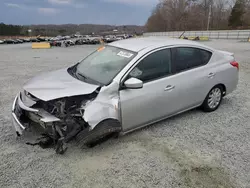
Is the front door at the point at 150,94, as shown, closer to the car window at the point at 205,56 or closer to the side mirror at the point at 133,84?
the side mirror at the point at 133,84

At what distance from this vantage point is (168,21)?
75000mm

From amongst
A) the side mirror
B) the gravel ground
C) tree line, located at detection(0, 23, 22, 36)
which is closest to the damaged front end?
the gravel ground

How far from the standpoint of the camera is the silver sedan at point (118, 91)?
2719 mm

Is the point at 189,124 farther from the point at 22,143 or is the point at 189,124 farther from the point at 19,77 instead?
the point at 19,77

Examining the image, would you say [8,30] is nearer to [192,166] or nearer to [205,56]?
[205,56]

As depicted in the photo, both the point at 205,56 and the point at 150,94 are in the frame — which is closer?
the point at 150,94

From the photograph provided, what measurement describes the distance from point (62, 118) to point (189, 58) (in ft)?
7.79

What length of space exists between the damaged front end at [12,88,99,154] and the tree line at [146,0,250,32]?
53102 millimetres

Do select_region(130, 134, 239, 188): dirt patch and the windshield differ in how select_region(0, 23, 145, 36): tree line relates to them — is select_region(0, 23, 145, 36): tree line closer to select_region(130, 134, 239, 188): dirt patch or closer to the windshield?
the windshield

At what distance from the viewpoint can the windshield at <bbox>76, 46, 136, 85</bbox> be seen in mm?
3097

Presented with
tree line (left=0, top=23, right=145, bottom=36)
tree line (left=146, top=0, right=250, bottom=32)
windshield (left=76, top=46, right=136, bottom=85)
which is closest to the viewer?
Result: windshield (left=76, top=46, right=136, bottom=85)

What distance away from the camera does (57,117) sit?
2686mm

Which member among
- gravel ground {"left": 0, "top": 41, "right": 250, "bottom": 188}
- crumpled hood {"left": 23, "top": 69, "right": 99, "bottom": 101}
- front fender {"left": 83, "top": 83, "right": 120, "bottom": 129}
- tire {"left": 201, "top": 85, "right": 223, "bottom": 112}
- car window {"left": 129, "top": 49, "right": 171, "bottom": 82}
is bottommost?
gravel ground {"left": 0, "top": 41, "right": 250, "bottom": 188}

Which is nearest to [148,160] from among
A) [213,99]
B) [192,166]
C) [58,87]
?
[192,166]
